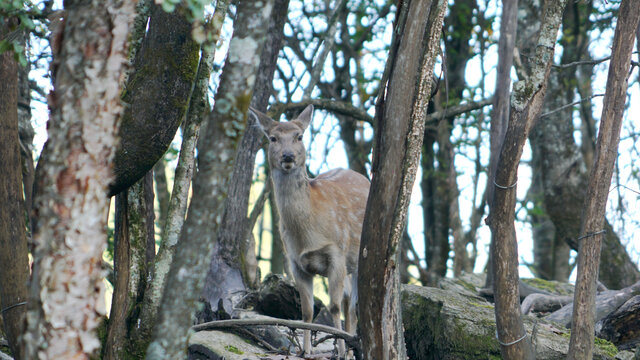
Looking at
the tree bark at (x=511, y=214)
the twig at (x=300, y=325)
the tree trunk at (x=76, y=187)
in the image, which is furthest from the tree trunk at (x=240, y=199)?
the tree trunk at (x=76, y=187)

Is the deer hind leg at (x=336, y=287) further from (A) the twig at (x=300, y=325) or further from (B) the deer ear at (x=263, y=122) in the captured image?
(B) the deer ear at (x=263, y=122)

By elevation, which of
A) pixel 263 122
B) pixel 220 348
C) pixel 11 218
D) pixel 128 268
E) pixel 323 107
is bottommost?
pixel 220 348

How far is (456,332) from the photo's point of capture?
7.18 meters

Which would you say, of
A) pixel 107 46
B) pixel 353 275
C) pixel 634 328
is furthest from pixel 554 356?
pixel 107 46

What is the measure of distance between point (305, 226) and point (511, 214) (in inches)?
107

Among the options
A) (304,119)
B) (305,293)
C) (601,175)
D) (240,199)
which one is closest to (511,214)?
(601,175)

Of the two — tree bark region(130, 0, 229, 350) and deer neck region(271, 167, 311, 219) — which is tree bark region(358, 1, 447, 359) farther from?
deer neck region(271, 167, 311, 219)

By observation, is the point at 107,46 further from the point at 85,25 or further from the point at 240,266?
the point at 240,266

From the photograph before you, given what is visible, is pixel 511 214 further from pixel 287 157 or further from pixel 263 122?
pixel 263 122

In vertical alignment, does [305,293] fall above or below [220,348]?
above

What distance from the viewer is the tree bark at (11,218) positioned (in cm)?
651

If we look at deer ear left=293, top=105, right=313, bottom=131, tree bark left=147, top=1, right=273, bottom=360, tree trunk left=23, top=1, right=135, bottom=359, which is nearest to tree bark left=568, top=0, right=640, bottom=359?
deer ear left=293, top=105, right=313, bottom=131

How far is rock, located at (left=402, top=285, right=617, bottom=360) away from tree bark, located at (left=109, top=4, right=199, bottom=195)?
3343 millimetres

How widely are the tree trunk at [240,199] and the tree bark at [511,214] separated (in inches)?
154
